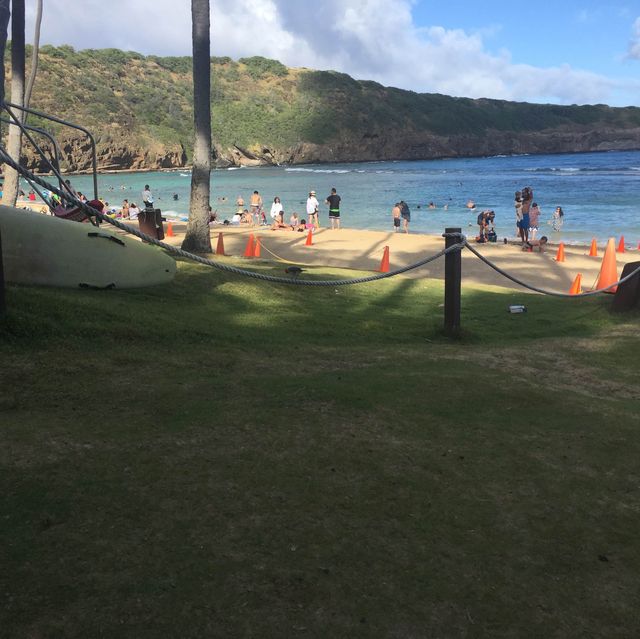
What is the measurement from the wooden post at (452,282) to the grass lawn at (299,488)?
1267mm

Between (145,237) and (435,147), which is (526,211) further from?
(435,147)

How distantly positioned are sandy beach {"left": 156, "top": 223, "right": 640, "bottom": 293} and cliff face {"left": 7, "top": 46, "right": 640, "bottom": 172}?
55909 mm

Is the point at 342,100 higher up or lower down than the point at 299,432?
higher up

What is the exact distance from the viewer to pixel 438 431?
389 centimetres

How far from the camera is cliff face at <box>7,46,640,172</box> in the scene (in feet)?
323

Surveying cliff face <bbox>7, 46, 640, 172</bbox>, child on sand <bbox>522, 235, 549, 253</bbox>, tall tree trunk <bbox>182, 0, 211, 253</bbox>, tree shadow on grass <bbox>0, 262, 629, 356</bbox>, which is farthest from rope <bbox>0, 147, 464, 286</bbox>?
cliff face <bbox>7, 46, 640, 172</bbox>

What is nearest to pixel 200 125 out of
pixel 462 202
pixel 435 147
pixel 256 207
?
pixel 256 207

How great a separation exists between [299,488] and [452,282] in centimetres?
435

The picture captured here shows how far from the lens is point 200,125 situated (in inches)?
571

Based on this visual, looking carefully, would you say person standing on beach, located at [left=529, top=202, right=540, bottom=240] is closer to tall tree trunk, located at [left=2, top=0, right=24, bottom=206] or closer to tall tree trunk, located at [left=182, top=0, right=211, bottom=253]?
tall tree trunk, located at [left=182, top=0, right=211, bottom=253]

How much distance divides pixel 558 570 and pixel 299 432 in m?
1.61

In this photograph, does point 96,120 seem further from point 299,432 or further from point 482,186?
point 299,432

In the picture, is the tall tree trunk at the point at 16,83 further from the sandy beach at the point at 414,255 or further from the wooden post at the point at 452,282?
the wooden post at the point at 452,282

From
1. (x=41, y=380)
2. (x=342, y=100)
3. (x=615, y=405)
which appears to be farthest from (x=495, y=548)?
(x=342, y=100)
